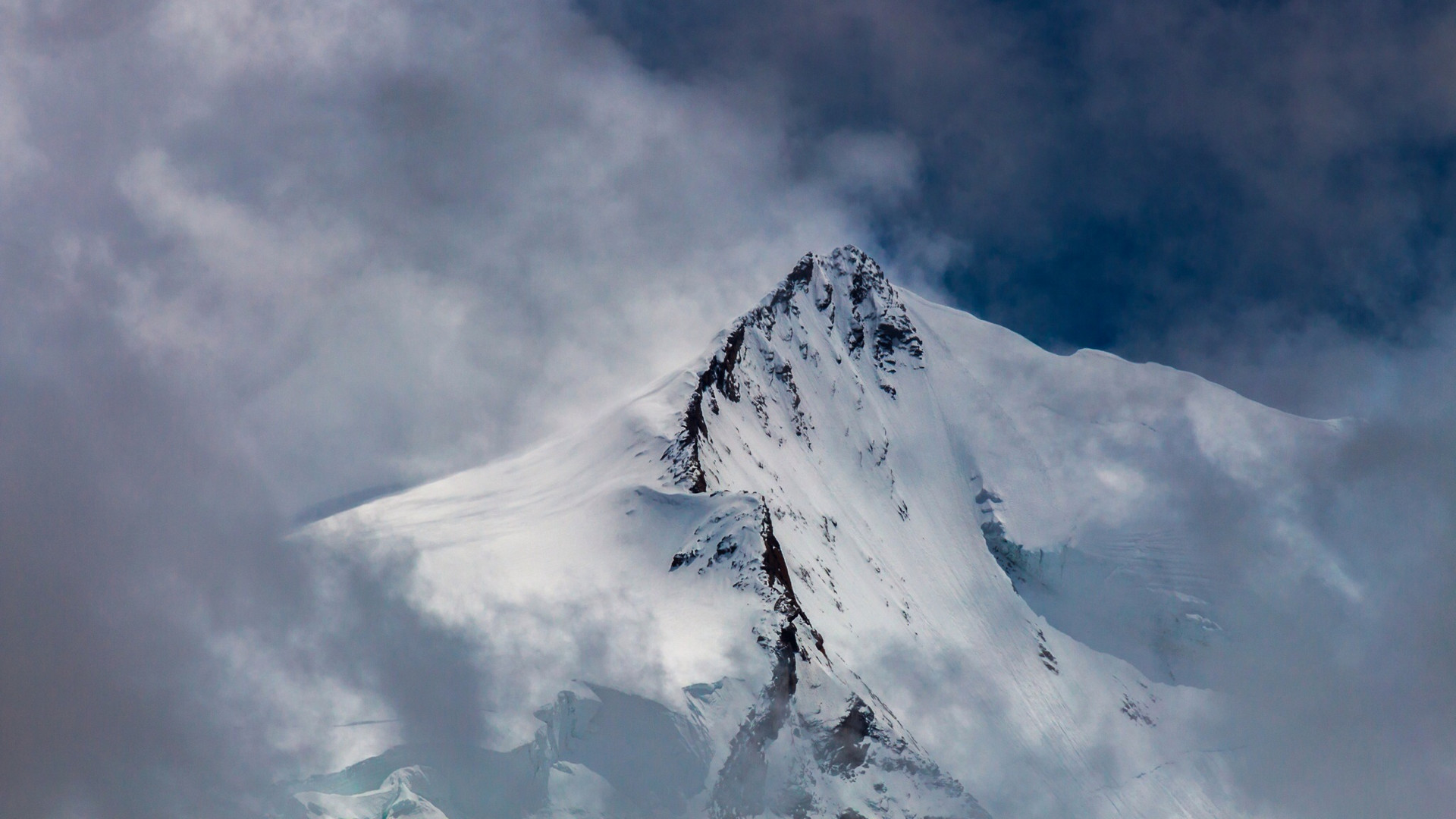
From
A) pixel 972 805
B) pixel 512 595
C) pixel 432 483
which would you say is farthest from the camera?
pixel 432 483

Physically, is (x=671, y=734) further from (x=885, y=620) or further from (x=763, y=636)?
(x=885, y=620)

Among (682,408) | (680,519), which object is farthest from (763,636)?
(682,408)

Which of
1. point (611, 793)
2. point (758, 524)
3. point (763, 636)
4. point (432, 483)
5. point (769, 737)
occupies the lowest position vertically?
point (611, 793)

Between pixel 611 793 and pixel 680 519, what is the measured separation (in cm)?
4435

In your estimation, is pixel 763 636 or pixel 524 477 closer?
pixel 763 636

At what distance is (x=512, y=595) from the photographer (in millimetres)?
140625

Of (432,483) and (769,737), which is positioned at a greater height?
(432,483)

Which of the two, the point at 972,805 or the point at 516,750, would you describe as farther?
the point at 972,805

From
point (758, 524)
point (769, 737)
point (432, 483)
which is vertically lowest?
point (769, 737)

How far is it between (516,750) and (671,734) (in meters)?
17.0

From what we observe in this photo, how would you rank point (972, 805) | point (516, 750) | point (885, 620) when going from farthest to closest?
1. point (885, 620)
2. point (972, 805)
3. point (516, 750)

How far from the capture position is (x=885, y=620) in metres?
199

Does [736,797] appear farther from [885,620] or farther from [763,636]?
[885,620]

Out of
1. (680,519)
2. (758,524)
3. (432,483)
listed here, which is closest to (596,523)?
(680,519)
